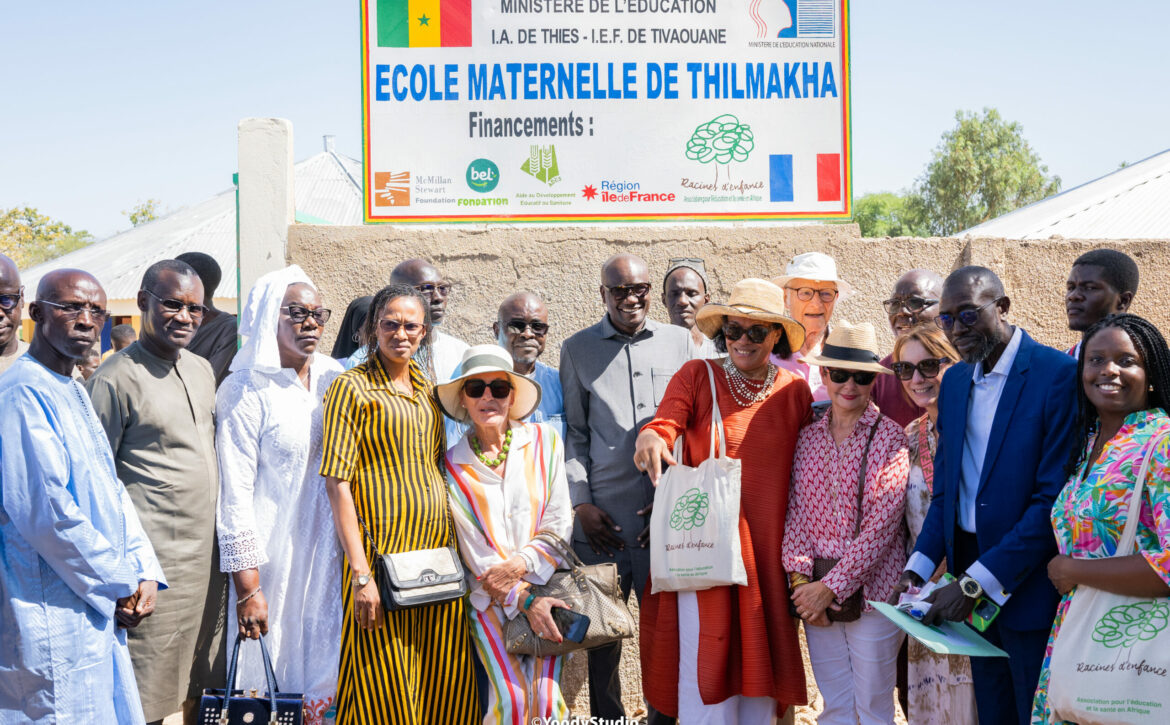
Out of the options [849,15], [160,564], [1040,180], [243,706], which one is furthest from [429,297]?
[1040,180]

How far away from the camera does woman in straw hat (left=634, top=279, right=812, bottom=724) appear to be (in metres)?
3.82

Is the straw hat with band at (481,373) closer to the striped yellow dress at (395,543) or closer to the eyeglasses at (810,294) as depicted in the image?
the striped yellow dress at (395,543)

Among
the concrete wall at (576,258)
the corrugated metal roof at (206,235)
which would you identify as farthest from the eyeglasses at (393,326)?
the corrugated metal roof at (206,235)

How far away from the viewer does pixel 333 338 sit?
5.68m

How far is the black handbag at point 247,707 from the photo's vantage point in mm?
3537

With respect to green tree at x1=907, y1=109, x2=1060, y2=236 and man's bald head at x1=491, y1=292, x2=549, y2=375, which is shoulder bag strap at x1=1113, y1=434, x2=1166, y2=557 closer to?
man's bald head at x1=491, y1=292, x2=549, y2=375

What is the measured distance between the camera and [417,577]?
11.8ft

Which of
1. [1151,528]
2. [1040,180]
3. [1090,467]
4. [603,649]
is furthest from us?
[1040,180]

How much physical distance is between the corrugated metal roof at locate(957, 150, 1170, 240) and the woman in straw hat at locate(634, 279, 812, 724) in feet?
18.0

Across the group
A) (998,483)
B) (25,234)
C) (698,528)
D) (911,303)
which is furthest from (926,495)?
(25,234)

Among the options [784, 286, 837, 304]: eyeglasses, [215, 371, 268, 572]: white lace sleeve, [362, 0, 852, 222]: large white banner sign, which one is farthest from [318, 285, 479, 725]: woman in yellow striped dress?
[784, 286, 837, 304]: eyeglasses

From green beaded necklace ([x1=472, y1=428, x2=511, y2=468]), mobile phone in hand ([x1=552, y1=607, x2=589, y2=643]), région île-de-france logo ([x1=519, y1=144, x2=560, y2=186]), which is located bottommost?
mobile phone in hand ([x1=552, y1=607, x2=589, y2=643])

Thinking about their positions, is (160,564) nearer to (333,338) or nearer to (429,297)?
(429,297)

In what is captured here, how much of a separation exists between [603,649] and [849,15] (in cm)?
396
